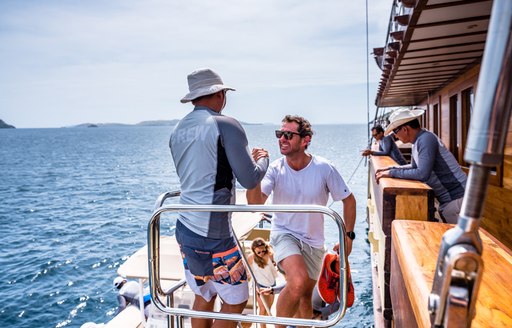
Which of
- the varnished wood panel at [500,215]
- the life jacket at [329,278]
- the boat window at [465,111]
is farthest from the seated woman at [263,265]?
the boat window at [465,111]

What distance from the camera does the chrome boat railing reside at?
2.25ft

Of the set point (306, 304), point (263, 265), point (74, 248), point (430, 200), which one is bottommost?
point (74, 248)

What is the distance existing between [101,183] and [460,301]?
158 feet

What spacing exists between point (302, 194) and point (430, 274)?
1.96 metres

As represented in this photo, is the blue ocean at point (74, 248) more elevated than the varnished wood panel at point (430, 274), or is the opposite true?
the varnished wood panel at point (430, 274)

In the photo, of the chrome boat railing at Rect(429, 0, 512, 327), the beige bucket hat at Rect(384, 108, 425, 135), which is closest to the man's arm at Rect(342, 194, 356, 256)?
the beige bucket hat at Rect(384, 108, 425, 135)

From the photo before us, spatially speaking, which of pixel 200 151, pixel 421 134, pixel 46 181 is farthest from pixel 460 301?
pixel 46 181

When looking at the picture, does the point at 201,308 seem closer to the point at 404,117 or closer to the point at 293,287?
the point at 293,287

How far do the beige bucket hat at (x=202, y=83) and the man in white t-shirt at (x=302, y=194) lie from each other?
3.44 ft

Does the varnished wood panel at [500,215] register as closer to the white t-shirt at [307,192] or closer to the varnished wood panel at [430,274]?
the white t-shirt at [307,192]

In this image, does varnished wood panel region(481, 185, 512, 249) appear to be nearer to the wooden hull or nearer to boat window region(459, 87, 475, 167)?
the wooden hull

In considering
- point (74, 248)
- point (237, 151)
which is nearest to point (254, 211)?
point (237, 151)

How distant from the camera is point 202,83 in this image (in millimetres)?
2824

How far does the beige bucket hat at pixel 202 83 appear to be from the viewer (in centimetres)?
278
